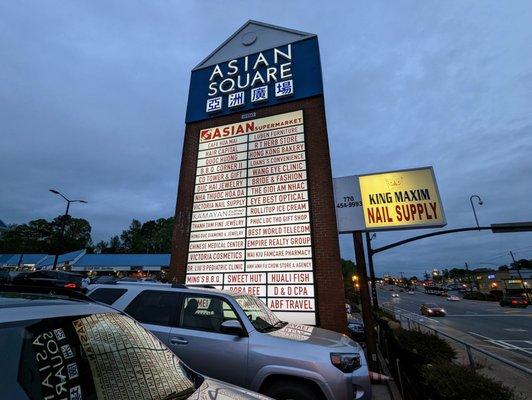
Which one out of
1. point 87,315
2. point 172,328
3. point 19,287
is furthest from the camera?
point 172,328

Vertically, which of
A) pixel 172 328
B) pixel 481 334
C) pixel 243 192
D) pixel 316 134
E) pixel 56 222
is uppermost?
pixel 56 222

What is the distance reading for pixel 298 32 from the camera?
47.9 ft

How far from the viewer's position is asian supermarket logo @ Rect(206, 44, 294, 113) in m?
13.7

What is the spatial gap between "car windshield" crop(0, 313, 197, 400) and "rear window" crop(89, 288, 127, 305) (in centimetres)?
319

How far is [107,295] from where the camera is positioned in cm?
563

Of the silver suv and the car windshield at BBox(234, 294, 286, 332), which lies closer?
the silver suv

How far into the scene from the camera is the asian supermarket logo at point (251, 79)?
539 inches

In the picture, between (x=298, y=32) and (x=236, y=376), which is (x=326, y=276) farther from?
(x=298, y=32)

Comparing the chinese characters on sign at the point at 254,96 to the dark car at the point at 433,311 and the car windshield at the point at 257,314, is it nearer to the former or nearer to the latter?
the car windshield at the point at 257,314

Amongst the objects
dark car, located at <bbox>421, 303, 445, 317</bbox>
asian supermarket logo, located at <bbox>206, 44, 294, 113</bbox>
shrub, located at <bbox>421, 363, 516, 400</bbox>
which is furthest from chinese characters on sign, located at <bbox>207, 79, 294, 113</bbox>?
dark car, located at <bbox>421, 303, 445, 317</bbox>

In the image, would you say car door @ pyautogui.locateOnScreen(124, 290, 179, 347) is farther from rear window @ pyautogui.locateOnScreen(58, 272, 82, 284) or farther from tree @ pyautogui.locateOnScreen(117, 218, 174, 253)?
tree @ pyautogui.locateOnScreen(117, 218, 174, 253)

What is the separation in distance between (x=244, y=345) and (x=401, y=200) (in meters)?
8.89

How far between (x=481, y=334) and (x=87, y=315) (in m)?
25.1

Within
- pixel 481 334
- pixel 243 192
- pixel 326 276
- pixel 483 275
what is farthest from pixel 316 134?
pixel 483 275
